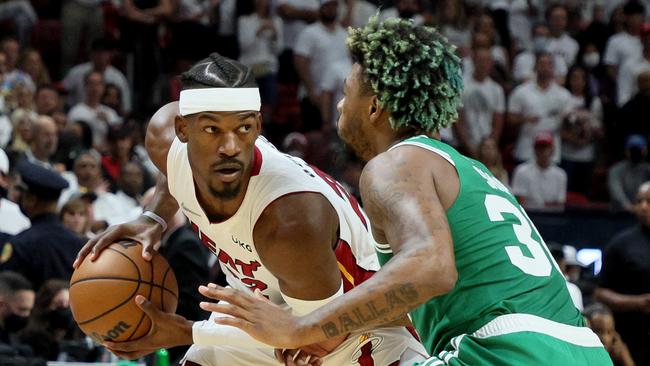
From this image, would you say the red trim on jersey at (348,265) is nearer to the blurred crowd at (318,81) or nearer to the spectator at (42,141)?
the blurred crowd at (318,81)

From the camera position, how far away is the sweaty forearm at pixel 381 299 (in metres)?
3.49

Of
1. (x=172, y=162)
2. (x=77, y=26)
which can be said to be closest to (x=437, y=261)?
(x=172, y=162)

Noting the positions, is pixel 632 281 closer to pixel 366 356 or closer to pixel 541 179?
pixel 541 179

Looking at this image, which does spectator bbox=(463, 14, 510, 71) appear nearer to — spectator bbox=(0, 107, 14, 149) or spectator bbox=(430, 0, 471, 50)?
spectator bbox=(430, 0, 471, 50)

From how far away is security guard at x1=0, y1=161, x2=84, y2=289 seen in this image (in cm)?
823

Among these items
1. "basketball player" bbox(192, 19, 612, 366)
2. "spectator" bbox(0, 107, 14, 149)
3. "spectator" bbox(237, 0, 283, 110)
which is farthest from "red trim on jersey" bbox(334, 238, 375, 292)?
"spectator" bbox(237, 0, 283, 110)

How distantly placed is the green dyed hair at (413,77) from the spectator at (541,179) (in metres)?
8.62

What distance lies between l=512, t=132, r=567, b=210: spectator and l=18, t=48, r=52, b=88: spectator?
17.0 feet

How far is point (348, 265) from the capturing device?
4.98m

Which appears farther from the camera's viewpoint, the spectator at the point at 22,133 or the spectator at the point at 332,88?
the spectator at the point at 332,88

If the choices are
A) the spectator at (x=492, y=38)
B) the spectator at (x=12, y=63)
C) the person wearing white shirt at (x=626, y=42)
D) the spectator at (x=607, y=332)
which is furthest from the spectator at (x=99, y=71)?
the spectator at (x=607, y=332)

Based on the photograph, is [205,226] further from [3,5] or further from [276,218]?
[3,5]

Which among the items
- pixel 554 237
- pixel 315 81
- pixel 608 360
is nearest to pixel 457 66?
pixel 608 360

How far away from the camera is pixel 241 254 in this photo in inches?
194
